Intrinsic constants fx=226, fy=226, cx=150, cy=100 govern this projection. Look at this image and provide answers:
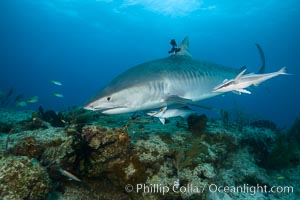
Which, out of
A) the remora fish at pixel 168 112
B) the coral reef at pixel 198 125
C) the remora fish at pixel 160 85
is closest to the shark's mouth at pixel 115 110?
the remora fish at pixel 160 85

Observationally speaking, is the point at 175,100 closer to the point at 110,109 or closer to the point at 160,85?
the point at 160,85

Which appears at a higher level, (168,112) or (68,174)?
(168,112)

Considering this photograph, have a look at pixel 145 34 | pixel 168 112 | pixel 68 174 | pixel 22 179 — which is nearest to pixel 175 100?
pixel 168 112

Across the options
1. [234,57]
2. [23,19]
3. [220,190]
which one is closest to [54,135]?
[220,190]

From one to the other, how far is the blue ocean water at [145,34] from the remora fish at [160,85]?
8701 millimetres

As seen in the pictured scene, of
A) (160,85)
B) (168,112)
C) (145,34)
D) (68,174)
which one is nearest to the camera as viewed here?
(68,174)

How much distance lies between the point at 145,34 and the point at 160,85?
314ft

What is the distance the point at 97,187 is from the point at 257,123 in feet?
36.8

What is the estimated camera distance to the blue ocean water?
202 ft

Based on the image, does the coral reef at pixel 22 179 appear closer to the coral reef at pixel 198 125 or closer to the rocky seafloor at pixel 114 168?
the rocky seafloor at pixel 114 168

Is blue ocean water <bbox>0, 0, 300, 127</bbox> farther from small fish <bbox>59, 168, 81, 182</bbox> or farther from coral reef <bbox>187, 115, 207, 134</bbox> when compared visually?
small fish <bbox>59, 168, 81, 182</bbox>

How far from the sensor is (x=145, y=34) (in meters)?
96.8

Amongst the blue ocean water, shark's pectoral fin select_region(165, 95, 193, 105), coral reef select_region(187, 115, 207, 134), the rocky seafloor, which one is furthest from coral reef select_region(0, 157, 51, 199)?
the blue ocean water

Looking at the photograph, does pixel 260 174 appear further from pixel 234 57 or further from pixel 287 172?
pixel 234 57
